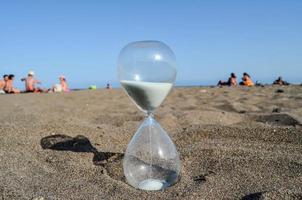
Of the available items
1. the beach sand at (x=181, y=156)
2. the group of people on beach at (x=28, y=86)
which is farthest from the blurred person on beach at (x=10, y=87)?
the beach sand at (x=181, y=156)

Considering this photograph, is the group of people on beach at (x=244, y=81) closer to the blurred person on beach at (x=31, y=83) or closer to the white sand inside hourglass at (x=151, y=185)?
the blurred person on beach at (x=31, y=83)

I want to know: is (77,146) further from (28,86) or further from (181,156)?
(28,86)

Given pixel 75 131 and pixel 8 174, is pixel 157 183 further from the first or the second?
pixel 75 131

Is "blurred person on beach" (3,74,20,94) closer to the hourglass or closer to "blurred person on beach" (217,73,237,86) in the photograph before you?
"blurred person on beach" (217,73,237,86)

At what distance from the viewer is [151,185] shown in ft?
8.84

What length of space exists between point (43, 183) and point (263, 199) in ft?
4.82

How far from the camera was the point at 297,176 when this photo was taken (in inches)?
111

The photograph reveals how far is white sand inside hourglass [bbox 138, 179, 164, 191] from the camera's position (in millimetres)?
2671

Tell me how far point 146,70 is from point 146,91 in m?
0.13

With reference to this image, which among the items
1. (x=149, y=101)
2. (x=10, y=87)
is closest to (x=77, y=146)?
(x=149, y=101)

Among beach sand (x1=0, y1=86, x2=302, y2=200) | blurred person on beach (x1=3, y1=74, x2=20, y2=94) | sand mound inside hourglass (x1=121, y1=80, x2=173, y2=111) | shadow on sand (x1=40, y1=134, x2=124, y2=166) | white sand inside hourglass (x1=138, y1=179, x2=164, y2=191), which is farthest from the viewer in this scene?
blurred person on beach (x1=3, y1=74, x2=20, y2=94)

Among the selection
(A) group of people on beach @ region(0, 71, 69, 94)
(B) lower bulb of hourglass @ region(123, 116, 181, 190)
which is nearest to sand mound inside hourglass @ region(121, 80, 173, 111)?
(B) lower bulb of hourglass @ region(123, 116, 181, 190)

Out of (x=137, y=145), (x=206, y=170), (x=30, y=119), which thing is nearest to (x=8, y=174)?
(x=137, y=145)

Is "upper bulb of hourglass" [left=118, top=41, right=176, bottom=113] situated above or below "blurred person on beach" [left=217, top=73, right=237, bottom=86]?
above
